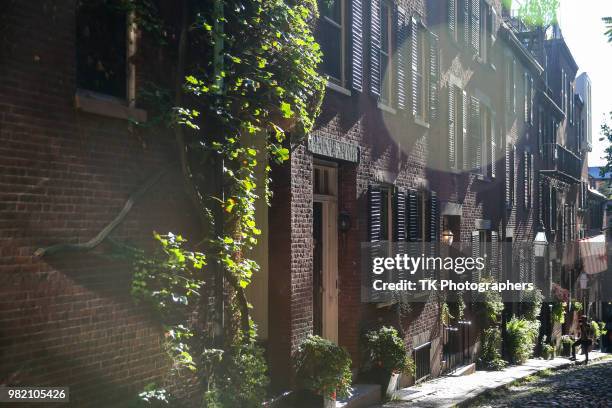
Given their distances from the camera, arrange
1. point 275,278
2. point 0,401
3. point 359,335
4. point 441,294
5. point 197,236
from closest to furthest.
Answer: point 0,401 < point 197,236 < point 275,278 < point 359,335 < point 441,294

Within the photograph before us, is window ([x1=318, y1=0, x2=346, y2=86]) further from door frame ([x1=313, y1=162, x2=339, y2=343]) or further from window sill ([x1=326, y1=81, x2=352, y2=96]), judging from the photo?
door frame ([x1=313, y1=162, x2=339, y2=343])

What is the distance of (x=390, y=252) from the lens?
13.9 metres

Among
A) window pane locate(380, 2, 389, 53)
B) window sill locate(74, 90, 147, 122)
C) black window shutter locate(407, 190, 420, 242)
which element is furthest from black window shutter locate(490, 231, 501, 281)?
window sill locate(74, 90, 147, 122)

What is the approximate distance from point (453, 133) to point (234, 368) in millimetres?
11226

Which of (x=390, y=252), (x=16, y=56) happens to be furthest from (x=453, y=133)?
(x=16, y=56)

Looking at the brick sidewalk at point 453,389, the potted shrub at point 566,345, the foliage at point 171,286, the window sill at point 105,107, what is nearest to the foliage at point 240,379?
the foliage at point 171,286

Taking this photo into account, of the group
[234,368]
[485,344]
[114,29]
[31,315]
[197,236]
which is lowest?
[485,344]

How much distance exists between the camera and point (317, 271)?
12.0m

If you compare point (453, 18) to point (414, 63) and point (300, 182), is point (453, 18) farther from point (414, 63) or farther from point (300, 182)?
point (300, 182)

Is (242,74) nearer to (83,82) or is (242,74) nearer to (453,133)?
(83,82)

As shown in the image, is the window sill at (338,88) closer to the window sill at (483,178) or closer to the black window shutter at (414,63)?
the black window shutter at (414,63)

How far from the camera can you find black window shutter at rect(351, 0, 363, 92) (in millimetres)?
12328

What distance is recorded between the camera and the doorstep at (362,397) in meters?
11.0

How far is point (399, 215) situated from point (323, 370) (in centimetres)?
493
